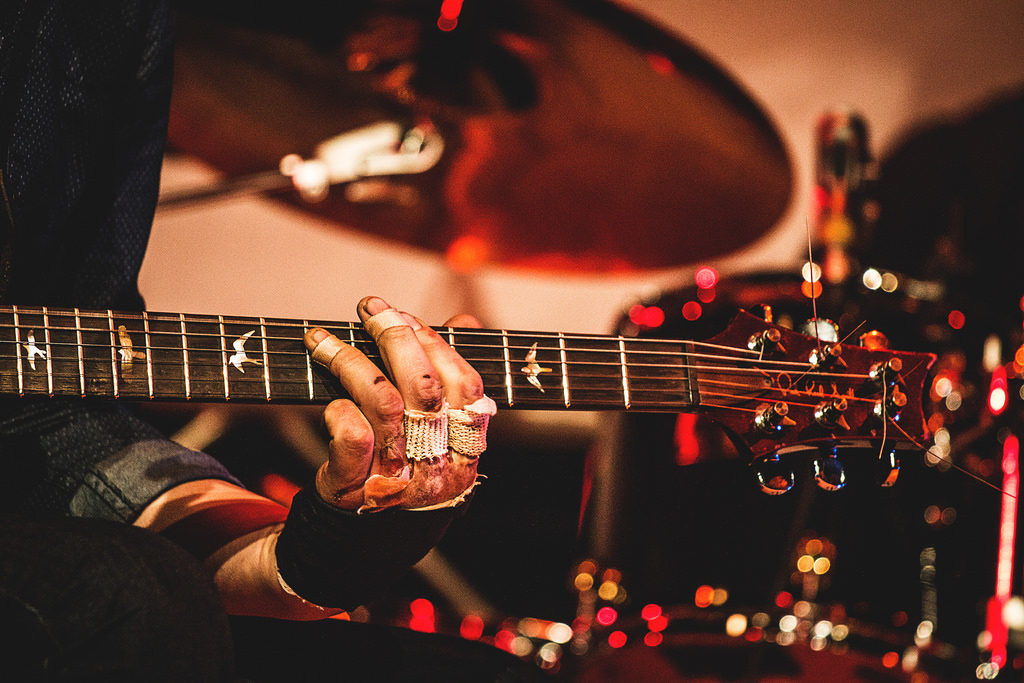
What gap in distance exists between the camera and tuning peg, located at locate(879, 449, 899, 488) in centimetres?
72

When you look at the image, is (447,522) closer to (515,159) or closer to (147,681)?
(147,681)

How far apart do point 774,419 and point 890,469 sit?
0.37 feet

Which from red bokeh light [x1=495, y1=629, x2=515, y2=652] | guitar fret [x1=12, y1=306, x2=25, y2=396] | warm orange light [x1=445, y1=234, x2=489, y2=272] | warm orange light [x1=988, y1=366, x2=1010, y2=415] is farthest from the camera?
warm orange light [x1=445, y1=234, x2=489, y2=272]

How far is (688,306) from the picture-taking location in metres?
1.12

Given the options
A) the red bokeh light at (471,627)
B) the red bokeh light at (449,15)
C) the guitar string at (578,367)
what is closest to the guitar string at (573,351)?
the guitar string at (578,367)

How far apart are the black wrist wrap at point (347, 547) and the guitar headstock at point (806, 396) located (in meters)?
0.26

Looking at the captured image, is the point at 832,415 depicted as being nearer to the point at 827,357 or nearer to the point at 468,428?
the point at 827,357

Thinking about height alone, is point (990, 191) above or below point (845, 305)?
above

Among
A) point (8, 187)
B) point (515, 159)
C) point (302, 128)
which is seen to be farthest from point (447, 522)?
point (302, 128)

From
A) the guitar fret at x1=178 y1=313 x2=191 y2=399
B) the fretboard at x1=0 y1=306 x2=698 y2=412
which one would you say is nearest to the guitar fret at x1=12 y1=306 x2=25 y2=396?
the fretboard at x1=0 y1=306 x2=698 y2=412

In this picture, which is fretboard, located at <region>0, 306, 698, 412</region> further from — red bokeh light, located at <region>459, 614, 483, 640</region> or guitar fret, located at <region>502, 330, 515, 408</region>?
red bokeh light, located at <region>459, 614, 483, 640</region>

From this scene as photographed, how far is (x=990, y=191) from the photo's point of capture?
75.6 inches

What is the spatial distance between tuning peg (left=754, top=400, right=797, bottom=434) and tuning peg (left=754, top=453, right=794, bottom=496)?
24 mm

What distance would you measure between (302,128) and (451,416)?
0.94 metres
